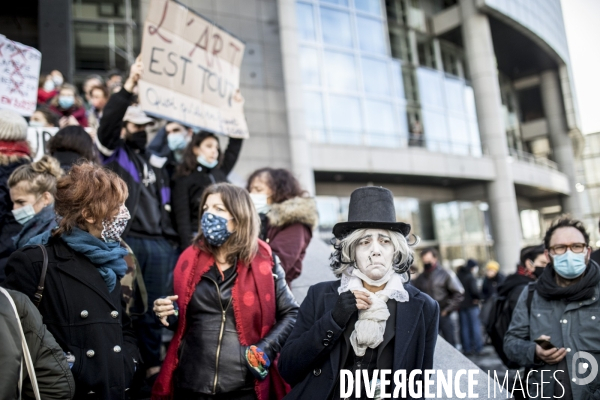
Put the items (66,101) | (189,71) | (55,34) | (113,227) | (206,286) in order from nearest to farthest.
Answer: (113,227), (206,286), (189,71), (66,101), (55,34)

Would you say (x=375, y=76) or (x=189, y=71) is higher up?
(x=375, y=76)

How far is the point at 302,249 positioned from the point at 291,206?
35 cm

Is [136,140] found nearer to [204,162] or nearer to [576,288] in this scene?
[204,162]

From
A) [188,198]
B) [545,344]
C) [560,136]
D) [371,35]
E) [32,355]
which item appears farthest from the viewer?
[560,136]

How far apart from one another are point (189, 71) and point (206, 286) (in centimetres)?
327

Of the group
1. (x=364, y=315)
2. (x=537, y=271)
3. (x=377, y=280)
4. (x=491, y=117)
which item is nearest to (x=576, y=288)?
(x=537, y=271)

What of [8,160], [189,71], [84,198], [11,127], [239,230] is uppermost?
[189,71]

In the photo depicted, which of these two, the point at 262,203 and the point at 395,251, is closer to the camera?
the point at 395,251

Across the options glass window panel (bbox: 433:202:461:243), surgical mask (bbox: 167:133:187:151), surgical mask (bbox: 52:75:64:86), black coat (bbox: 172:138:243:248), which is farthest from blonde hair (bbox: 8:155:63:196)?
glass window panel (bbox: 433:202:461:243)

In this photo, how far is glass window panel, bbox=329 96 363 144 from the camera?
20.5m

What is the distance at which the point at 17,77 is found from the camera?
4.91 meters

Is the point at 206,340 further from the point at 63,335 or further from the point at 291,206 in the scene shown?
the point at 291,206

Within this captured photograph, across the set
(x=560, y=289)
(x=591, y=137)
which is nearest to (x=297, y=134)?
(x=560, y=289)

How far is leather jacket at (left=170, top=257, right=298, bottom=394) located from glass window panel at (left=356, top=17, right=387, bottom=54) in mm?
20234
